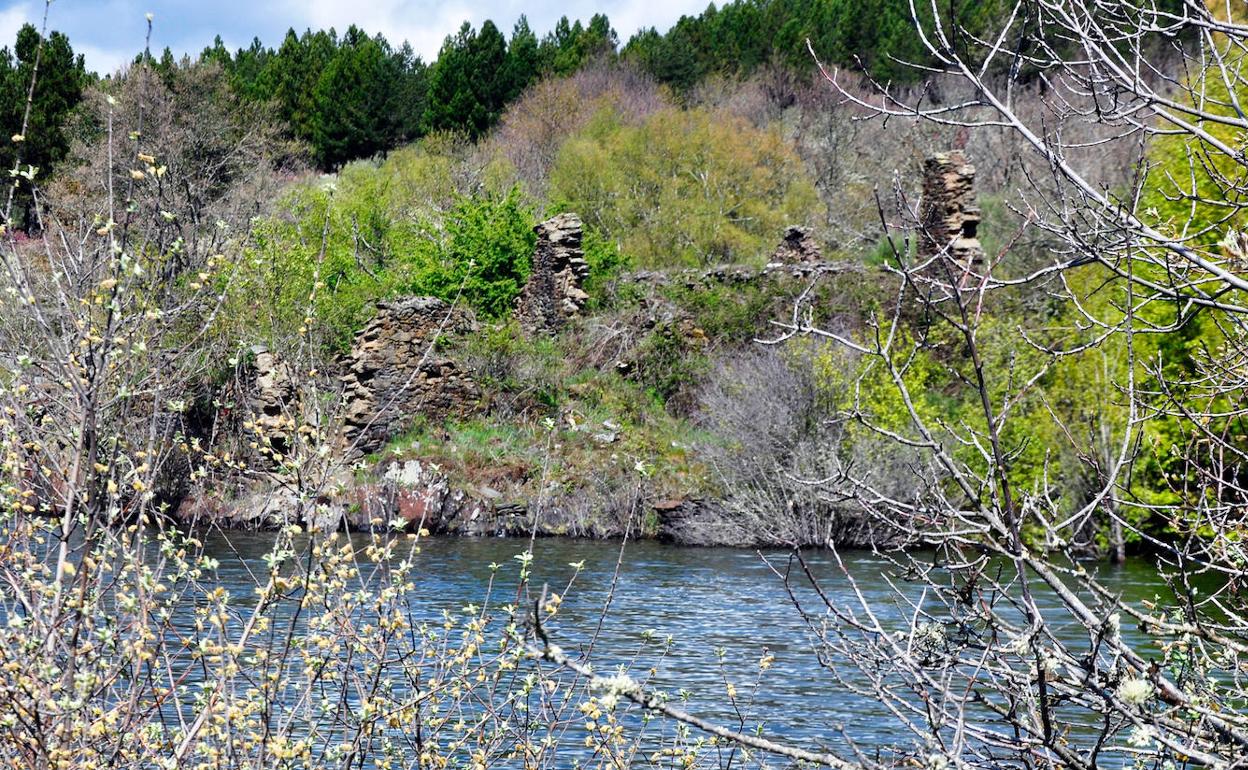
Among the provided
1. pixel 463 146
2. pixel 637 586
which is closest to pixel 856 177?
pixel 463 146

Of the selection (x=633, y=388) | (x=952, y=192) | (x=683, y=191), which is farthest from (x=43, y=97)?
(x=952, y=192)

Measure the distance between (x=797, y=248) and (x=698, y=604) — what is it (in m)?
18.2

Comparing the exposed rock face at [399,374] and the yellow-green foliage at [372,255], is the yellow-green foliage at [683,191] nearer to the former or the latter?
the yellow-green foliage at [372,255]

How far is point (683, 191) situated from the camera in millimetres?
43156

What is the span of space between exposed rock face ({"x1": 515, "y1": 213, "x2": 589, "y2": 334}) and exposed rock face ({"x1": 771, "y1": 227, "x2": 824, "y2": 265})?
15.2 ft

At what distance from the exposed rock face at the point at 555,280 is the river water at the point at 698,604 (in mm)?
9334

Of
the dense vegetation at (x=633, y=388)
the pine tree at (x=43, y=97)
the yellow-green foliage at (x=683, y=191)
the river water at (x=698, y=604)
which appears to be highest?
the pine tree at (x=43, y=97)

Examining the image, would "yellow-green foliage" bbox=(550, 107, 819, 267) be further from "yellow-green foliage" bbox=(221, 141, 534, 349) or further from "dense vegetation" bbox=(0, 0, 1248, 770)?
"yellow-green foliage" bbox=(221, 141, 534, 349)

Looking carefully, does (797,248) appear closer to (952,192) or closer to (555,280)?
(952,192)

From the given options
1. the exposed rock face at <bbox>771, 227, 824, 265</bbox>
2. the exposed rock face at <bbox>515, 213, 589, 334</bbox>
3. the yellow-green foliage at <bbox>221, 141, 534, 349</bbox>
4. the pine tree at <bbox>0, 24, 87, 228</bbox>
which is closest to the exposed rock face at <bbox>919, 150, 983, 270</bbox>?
the exposed rock face at <bbox>771, 227, 824, 265</bbox>

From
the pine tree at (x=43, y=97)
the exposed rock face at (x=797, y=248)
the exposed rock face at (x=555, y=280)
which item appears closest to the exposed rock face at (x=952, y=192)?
the exposed rock face at (x=797, y=248)

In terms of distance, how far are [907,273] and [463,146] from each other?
52792 mm

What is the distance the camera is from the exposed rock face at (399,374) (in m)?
28.3

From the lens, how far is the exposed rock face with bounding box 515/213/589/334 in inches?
1288
